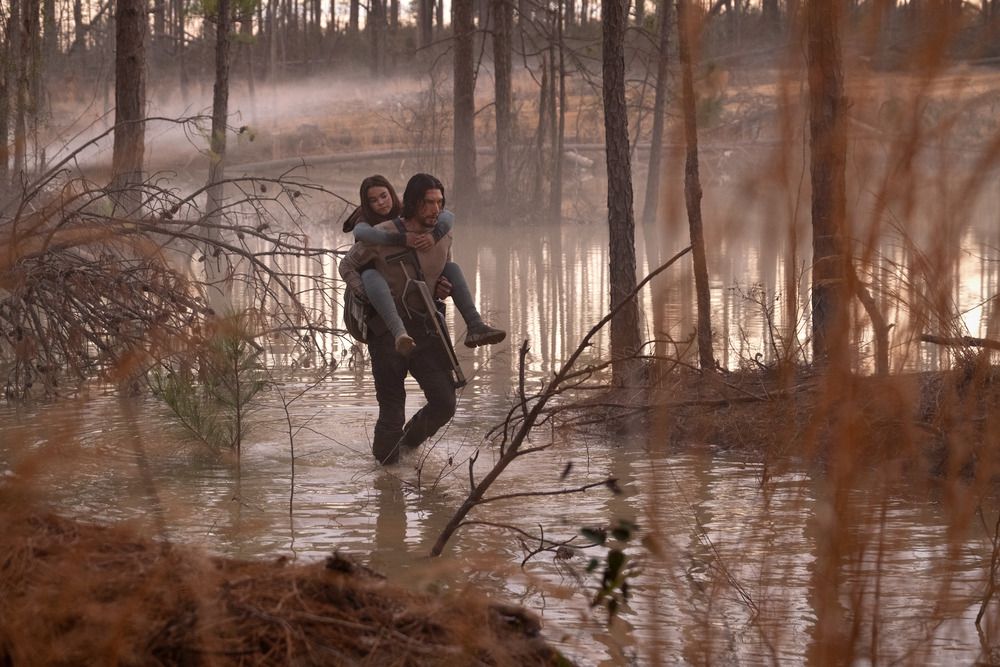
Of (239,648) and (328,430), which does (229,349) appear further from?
(239,648)

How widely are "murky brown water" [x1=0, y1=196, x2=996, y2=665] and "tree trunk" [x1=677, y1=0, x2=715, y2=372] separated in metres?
0.18

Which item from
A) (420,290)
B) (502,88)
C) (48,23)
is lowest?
(420,290)

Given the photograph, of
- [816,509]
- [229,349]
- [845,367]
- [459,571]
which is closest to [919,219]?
[845,367]

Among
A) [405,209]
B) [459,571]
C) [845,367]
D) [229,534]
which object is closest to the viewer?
[845,367]

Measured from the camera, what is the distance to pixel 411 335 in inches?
299

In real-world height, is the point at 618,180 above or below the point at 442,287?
above

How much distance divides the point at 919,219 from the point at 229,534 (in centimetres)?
488

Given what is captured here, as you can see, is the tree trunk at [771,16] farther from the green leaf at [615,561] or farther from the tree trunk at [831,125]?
the green leaf at [615,561]

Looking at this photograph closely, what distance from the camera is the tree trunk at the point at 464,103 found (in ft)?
98.2

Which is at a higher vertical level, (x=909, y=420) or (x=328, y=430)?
(x=909, y=420)

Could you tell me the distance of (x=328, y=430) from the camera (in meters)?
9.09

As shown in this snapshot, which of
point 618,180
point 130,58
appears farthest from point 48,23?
point 618,180

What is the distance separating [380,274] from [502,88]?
76.3 ft

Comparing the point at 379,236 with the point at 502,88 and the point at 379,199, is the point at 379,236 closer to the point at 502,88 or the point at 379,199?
Result: the point at 379,199
